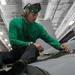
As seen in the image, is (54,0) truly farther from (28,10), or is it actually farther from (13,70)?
(13,70)

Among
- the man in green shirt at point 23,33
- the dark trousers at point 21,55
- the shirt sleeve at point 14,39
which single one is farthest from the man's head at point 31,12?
the dark trousers at point 21,55

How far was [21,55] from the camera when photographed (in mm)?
1501

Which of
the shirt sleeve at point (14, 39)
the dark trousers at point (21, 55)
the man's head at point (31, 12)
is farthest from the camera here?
the man's head at point (31, 12)

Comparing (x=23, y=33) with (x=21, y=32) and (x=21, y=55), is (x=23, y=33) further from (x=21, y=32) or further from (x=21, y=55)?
(x=21, y=55)

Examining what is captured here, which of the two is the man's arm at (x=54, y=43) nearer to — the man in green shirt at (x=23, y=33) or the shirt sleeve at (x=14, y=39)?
the man in green shirt at (x=23, y=33)

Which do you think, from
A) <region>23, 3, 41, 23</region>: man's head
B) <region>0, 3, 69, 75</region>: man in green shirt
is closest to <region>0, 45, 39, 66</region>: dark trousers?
<region>0, 3, 69, 75</region>: man in green shirt

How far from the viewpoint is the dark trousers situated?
1.27 meters

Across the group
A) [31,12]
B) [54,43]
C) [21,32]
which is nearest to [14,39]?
[21,32]

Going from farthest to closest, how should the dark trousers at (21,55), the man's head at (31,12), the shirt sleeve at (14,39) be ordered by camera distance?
the man's head at (31,12), the shirt sleeve at (14,39), the dark trousers at (21,55)

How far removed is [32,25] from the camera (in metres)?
1.60

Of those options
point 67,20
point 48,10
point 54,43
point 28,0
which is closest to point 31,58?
point 54,43

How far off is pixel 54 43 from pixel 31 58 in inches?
19.0

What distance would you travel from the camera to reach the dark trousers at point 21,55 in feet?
4.18

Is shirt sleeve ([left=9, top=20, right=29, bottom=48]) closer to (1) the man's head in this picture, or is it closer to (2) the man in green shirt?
(2) the man in green shirt
